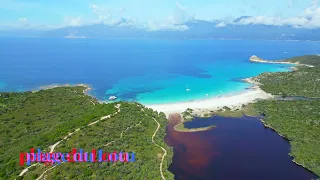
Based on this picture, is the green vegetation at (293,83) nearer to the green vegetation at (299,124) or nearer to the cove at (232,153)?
the green vegetation at (299,124)

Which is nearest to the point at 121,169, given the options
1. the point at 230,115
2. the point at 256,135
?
the point at 256,135

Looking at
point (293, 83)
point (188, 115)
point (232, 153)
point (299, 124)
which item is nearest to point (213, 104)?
point (188, 115)

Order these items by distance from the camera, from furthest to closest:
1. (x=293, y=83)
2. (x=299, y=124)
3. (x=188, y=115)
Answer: (x=293, y=83), (x=188, y=115), (x=299, y=124)

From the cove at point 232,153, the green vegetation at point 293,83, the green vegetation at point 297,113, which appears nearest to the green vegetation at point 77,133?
the cove at point 232,153

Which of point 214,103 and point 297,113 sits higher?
point 297,113

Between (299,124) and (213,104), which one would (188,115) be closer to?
(213,104)
